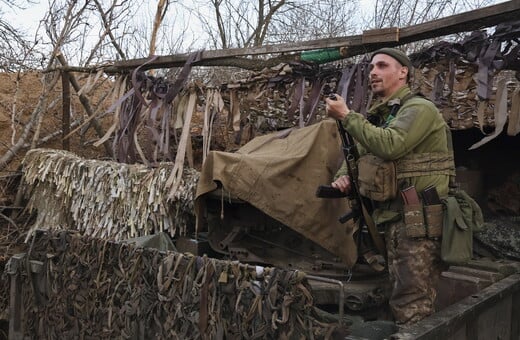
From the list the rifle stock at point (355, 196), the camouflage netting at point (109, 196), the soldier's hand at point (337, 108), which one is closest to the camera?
the soldier's hand at point (337, 108)

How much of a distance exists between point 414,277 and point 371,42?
2199 mm

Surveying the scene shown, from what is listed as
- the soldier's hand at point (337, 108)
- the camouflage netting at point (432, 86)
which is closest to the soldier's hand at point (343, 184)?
the soldier's hand at point (337, 108)

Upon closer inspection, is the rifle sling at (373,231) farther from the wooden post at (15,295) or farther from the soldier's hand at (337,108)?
the wooden post at (15,295)

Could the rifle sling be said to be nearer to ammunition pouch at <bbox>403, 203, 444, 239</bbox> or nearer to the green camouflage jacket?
the green camouflage jacket

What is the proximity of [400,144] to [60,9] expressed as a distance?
6846 mm

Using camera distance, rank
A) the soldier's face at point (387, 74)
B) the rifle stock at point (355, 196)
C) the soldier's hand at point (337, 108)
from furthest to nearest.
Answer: the rifle stock at point (355, 196)
the soldier's face at point (387, 74)
the soldier's hand at point (337, 108)

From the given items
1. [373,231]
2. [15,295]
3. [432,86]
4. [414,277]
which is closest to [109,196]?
[15,295]

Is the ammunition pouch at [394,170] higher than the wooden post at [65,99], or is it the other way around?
the wooden post at [65,99]

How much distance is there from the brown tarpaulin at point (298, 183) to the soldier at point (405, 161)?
0.69m

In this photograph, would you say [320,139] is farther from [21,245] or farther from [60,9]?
[60,9]

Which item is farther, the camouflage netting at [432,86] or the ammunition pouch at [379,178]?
the camouflage netting at [432,86]

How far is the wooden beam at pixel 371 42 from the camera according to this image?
3986 millimetres

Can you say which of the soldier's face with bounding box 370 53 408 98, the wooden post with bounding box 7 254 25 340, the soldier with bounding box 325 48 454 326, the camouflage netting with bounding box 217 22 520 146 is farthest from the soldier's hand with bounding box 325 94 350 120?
the wooden post with bounding box 7 254 25 340

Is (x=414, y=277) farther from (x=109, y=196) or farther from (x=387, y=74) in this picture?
(x=109, y=196)
